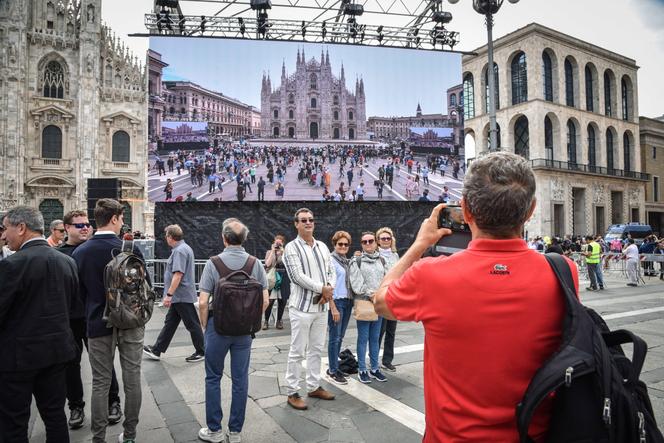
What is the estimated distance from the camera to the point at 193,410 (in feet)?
13.7

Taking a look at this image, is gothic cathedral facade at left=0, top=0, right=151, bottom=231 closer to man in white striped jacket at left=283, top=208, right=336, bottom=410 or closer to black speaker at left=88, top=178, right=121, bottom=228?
black speaker at left=88, top=178, right=121, bottom=228

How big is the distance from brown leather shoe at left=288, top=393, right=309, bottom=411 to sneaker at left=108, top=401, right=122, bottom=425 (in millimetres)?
1647

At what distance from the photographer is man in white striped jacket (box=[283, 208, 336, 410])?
435 centimetres

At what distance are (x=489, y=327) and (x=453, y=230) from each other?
46 cm

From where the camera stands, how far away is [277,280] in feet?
26.9

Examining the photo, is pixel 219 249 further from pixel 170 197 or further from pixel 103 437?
pixel 103 437

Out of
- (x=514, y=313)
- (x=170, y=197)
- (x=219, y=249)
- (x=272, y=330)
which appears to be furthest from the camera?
(x=170, y=197)

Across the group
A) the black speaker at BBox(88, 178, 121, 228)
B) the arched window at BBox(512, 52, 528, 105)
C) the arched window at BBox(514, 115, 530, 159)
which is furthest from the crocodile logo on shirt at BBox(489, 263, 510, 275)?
the arched window at BBox(512, 52, 528, 105)

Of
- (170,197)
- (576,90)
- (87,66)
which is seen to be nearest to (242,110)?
(170,197)

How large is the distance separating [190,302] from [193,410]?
2074 mm

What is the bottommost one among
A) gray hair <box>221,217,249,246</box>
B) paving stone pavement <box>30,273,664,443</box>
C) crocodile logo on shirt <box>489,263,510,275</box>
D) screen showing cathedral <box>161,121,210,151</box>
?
paving stone pavement <box>30,273,664,443</box>

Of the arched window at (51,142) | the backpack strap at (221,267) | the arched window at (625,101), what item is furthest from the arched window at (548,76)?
the backpack strap at (221,267)

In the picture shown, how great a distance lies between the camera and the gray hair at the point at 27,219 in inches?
124

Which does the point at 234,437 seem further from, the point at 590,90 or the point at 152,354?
the point at 590,90
